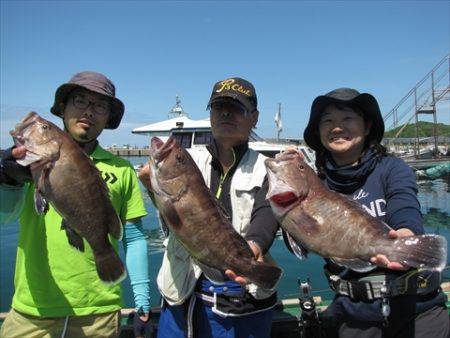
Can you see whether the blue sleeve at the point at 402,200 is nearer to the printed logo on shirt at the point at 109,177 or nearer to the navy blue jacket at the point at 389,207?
the navy blue jacket at the point at 389,207

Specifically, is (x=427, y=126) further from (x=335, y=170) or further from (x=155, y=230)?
(x=335, y=170)

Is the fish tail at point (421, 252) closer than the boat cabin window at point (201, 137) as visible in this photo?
Yes

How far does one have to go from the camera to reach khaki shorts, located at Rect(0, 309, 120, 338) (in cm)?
346

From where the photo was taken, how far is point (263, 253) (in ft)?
10.7

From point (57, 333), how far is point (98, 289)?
50cm

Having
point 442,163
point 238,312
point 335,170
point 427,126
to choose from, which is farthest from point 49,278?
point 427,126

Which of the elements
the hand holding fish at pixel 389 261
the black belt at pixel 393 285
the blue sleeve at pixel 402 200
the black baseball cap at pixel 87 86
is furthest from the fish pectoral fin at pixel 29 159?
the blue sleeve at pixel 402 200

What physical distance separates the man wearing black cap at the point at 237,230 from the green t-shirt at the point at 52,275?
2.11 ft

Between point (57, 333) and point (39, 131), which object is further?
point (57, 333)

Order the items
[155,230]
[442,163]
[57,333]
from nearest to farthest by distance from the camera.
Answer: [57,333] < [155,230] < [442,163]

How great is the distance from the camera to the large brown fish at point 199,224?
9.69ft

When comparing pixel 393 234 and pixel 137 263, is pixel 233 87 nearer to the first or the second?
pixel 393 234

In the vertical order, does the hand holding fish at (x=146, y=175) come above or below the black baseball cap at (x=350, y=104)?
below

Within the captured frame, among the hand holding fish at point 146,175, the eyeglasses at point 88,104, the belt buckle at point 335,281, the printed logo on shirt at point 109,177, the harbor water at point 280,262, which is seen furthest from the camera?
the harbor water at point 280,262
